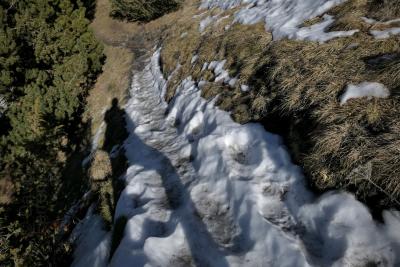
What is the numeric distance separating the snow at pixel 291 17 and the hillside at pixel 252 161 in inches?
1.8

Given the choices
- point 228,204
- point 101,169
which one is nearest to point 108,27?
point 101,169

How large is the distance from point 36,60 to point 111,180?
→ 1013 centimetres

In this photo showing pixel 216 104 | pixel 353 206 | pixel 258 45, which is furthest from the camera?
pixel 258 45

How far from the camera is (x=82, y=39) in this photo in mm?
15484

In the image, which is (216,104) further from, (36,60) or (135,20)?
(135,20)

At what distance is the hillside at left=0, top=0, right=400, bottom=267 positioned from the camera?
336 centimetres

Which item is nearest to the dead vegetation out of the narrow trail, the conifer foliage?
the narrow trail

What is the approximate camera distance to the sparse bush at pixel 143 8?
831 inches

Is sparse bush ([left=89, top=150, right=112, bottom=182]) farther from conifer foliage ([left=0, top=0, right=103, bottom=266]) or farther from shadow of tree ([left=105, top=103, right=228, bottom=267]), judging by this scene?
conifer foliage ([left=0, top=0, right=103, bottom=266])

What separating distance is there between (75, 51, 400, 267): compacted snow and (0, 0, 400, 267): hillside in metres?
0.02

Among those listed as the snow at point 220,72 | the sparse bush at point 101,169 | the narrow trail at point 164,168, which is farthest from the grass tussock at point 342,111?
the sparse bush at point 101,169

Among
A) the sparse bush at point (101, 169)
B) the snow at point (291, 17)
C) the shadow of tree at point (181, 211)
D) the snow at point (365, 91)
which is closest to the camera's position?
the shadow of tree at point (181, 211)

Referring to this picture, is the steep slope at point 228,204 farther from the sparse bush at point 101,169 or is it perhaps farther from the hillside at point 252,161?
the sparse bush at point 101,169

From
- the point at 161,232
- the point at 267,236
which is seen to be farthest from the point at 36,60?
the point at 267,236
